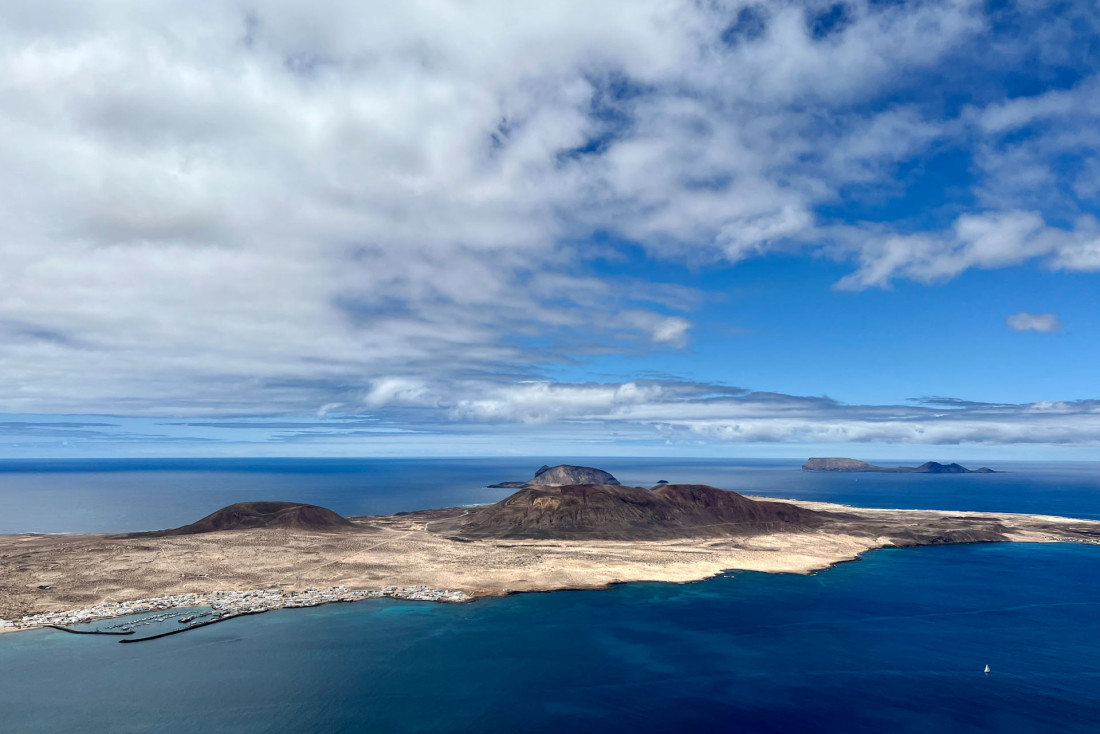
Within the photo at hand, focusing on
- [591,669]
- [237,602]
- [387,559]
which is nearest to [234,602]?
[237,602]

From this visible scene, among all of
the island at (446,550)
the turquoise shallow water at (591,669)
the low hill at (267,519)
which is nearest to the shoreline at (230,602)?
the island at (446,550)

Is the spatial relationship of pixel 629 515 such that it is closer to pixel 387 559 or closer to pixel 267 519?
pixel 387 559

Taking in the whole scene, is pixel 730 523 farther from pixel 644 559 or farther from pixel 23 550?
pixel 23 550

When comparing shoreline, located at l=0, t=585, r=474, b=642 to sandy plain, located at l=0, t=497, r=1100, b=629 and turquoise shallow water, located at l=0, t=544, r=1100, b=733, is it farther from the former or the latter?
turquoise shallow water, located at l=0, t=544, r=1100, b=733

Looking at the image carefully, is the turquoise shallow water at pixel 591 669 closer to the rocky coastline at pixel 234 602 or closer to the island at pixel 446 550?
the rocky coastline at pixel 234 602

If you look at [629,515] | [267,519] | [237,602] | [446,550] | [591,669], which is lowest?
[591,669]

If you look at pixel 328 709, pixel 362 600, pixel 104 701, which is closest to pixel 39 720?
pixel 104 701
